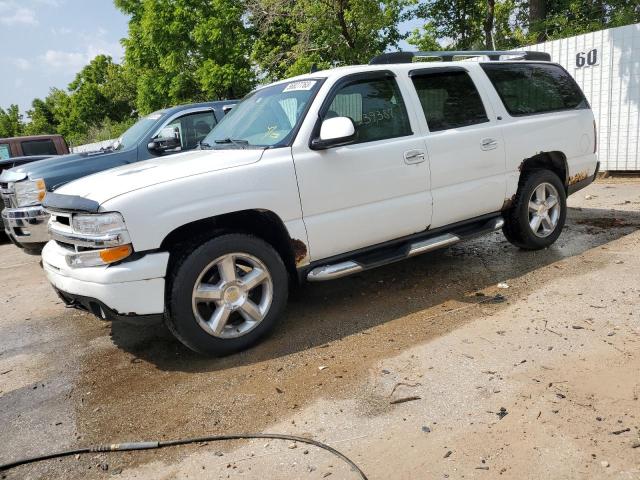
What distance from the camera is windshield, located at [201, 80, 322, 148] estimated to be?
13.3 ft

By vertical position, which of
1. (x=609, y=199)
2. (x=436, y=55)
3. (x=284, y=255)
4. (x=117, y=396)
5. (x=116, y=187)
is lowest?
(x=609, y=199)

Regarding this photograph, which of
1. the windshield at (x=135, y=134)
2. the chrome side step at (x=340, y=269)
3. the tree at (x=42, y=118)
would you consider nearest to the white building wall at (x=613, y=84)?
the chrome side step at (x=340, y=269)

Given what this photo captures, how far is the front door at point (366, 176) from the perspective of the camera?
3.92m

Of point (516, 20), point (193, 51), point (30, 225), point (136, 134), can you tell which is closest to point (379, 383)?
point (30, 225)

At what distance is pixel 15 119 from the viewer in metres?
72.6

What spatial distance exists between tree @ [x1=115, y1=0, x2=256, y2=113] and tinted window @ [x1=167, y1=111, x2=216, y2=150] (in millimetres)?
18909

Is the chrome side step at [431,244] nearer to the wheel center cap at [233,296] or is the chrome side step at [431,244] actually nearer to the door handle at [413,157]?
the door handle at [413,157]

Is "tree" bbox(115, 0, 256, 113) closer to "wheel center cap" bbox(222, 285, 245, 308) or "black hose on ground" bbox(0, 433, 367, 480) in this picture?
"wheel center cap" bbox(222, 285, 245, 308)

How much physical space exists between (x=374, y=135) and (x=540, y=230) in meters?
2.47

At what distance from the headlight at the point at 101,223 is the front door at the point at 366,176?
4.18 feet

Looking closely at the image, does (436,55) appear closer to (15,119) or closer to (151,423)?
(151,423)

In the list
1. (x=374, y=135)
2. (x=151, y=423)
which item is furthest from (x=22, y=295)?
(x=374, y=135)

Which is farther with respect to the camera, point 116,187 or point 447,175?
point 447,175

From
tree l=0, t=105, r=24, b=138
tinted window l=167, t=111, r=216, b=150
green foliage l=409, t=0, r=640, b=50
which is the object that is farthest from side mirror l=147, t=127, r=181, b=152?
tree l=0, t=105, r=24, b=138
